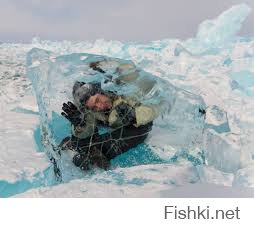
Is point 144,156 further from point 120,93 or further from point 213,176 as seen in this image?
point 213,176

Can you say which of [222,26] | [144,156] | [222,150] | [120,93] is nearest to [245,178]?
[222,150]

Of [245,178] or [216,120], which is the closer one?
[245,178]

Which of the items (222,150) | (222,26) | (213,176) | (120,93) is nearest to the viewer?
(120,93)

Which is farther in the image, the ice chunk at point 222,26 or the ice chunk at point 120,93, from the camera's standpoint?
the ice chunk at point 222,26

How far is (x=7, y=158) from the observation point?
5473 millimetres

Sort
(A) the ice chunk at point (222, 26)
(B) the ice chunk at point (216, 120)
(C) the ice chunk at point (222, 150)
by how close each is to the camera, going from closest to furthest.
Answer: (C) the ice chunk at point (222, 150) < (B) the ice chunk at point (216, 120) < (A) the ice chunk at point (222, 26)

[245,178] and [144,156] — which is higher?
[144,156]

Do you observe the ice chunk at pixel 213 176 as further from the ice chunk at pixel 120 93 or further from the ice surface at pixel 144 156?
the ice chunk at pixel 120 93

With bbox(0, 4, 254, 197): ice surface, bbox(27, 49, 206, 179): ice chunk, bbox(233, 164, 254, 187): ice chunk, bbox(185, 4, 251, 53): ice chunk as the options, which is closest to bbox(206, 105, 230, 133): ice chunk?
bbox(0, 4, 254, 197): ice surface

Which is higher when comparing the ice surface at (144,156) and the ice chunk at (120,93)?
the ice chunk at (120,93)

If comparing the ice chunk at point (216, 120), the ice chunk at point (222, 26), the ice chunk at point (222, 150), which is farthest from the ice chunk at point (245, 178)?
the ice chunk at point (222, 26)

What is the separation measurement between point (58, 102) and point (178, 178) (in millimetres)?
1181
